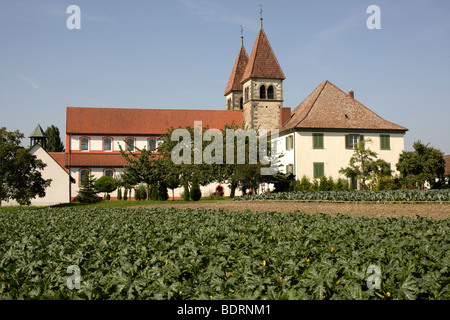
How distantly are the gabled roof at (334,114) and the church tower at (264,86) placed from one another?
22.8ft

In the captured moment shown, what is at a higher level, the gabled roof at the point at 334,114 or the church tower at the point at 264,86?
the church tower at the point at 264,86

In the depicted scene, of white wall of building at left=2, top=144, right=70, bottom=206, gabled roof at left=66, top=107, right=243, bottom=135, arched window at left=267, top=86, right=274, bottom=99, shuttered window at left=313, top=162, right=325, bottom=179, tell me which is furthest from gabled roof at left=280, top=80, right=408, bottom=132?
white wall of building at left=2, top=144, right=70, bottom=206

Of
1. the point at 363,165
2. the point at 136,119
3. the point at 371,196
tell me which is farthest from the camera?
the point at 136,119

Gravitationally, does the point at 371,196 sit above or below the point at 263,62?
below

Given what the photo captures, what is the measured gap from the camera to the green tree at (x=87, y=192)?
1794 inches

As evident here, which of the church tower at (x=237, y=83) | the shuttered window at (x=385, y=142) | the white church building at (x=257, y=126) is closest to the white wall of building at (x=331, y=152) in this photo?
the white church building at (x=257, y=126)

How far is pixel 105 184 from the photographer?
159 feet

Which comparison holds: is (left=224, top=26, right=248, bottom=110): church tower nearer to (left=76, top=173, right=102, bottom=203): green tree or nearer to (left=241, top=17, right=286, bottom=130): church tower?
(left=241, top=17, right=286, bottom=130): church tower

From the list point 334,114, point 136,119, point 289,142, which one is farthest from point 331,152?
point 136,119

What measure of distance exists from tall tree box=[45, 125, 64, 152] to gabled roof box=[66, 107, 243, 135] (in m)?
24.8

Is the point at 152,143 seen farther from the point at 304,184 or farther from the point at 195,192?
the point at 304,184

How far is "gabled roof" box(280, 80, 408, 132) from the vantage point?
133ft

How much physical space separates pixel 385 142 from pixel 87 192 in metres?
30.2

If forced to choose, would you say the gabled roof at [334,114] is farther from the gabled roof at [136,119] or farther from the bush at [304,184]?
the gabled roof at [136,119]
